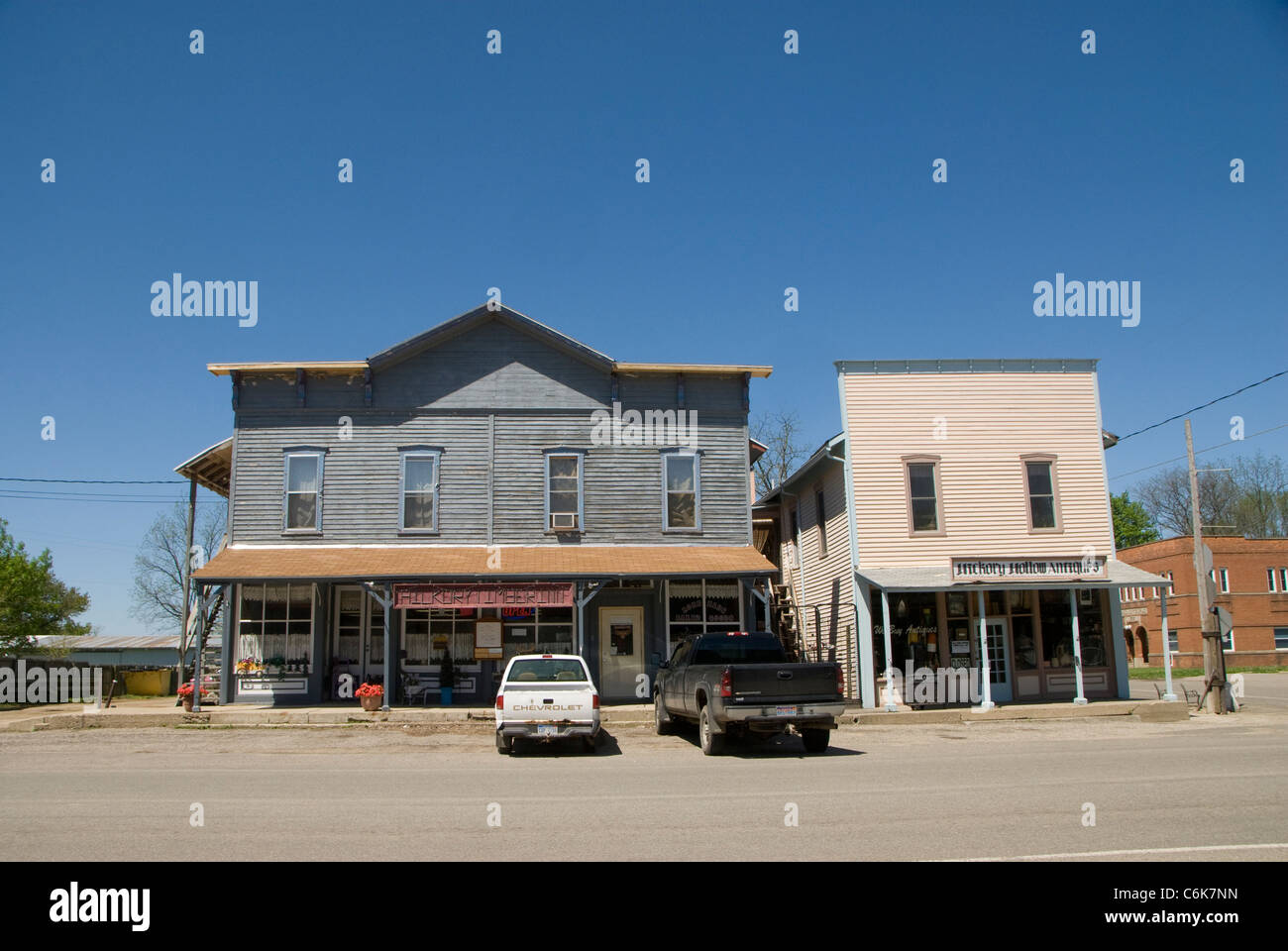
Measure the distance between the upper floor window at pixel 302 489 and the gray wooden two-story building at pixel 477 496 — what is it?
42 millimetres

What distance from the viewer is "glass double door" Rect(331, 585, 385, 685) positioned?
23531 millimetres

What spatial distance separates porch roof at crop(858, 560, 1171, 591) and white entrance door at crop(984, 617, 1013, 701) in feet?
7.33

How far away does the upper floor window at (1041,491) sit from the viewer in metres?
24.1

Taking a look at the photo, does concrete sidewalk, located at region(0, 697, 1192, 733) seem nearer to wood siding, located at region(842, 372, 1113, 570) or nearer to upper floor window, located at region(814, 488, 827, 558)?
wood siding, located at region(842, 372, 1113, 570)

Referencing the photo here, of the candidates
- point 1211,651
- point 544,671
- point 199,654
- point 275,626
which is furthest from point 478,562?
point 1211,651

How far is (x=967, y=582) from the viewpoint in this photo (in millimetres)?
21781

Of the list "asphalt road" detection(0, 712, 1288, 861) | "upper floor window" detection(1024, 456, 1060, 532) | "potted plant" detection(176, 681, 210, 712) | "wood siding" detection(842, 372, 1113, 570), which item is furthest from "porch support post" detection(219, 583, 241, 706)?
"upper floor window" detection(1024, 456, 1060, 532)

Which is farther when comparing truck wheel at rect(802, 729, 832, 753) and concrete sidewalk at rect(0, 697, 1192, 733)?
concrete sidewalk at rect(0, 697, 1192, 733)

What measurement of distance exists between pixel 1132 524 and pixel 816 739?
70238mm

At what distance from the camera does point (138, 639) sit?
70938mm

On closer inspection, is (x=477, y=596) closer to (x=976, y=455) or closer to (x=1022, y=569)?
(x=1022, y=569)
